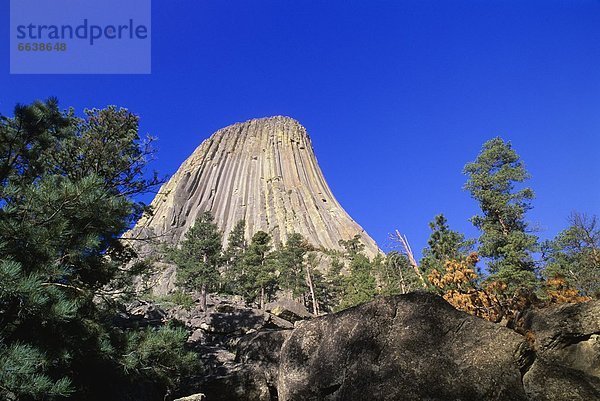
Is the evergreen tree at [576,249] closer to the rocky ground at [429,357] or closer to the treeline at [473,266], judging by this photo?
the treeline at [473,266]

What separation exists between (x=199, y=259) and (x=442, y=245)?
19021 mm

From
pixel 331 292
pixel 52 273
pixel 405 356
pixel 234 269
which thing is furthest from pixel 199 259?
pixel 405 356

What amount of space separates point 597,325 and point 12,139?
9.96 m

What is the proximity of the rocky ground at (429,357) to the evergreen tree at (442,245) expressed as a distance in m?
14.7

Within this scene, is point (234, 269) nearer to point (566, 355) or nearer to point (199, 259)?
point (199, 259)

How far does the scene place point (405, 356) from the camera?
574 cm

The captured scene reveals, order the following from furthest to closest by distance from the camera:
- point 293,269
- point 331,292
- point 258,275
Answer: point 331,292, point 293,269, point 258,275

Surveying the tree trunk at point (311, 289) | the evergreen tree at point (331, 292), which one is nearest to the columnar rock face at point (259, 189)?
the evergreen tree at point (331, 292)

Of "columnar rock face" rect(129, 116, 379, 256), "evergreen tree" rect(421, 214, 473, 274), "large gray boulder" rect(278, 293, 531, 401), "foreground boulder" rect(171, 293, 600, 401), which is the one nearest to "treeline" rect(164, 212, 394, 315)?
"evergreen tree" rect(421, 214, 473, 274)

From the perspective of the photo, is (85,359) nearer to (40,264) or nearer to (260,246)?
(40,264)

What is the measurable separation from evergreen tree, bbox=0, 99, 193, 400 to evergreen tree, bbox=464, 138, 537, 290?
16.3m

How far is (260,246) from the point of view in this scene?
116ft

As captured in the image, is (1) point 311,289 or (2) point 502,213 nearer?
(2) point 502,213

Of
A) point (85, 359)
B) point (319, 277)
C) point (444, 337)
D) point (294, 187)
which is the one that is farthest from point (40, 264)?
point (294, 187)
